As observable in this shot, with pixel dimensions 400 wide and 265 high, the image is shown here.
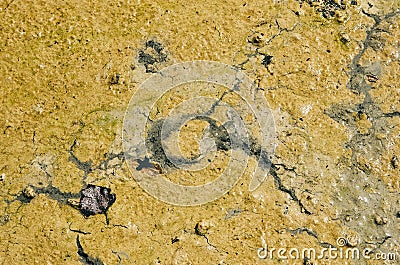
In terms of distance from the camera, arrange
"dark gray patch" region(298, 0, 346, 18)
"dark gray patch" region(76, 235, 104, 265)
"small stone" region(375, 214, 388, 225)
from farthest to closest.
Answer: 1. "dark gray patch" region(298, 0, 346, 18)
2. "small stone" region(375, 214, 388, 225)
3. "dark gray patch" region(76, 235, 104, 265)

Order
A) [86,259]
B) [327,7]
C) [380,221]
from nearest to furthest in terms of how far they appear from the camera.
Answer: [86,259] → [380,221] → [327,7]

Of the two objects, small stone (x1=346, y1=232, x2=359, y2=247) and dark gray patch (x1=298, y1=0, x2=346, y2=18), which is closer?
small stone (x1=346, y1=232, x2=359, y2=247)

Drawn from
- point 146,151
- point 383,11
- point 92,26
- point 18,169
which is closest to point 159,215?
point 146,151

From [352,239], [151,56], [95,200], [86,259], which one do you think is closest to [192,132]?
[151,56]

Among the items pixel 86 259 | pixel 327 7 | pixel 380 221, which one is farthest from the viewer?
pixel 327 7

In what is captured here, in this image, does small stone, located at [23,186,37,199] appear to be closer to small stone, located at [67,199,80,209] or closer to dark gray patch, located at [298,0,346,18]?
small stone, located at [67,199,80,209]

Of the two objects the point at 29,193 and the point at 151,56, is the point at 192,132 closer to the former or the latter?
the point at 151,56

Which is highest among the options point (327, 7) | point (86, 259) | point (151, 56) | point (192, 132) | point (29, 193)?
point (327, 7)

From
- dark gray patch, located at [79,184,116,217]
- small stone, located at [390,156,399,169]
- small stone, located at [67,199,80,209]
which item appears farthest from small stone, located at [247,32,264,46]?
small stone, located at [67,199,80,209]
